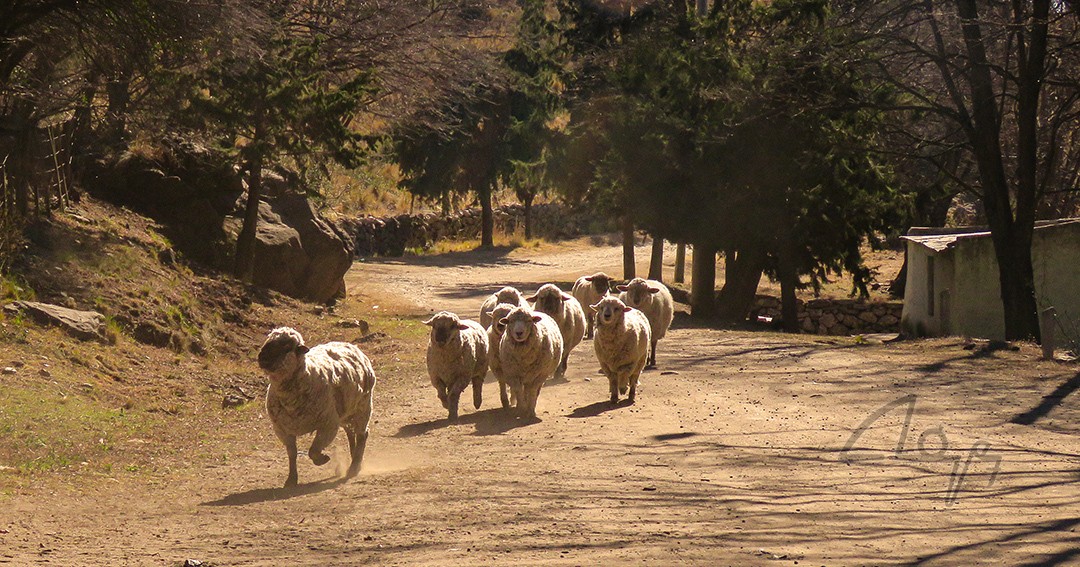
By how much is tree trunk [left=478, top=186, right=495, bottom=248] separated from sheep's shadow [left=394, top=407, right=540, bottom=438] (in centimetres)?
3378

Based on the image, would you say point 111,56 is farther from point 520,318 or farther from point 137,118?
point 520,318

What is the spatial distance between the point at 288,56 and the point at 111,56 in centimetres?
629

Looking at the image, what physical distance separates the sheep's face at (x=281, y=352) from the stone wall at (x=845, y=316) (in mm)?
22416

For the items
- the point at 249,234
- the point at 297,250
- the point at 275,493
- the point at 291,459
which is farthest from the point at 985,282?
the point at 275,493

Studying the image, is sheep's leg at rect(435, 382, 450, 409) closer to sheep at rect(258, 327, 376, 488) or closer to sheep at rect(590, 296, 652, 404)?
sheep at rect(590, 296, 652, 404)

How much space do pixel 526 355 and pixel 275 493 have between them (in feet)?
11.5

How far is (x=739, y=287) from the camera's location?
29047 mm

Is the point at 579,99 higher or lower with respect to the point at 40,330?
higher

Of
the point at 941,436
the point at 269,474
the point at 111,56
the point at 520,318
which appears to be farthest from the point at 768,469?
the point at 111,56

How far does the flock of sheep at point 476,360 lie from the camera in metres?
9.88

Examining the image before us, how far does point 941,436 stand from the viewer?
11.4 meters

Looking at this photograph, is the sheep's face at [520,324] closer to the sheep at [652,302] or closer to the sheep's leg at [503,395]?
the sheep's leg at [503,395]

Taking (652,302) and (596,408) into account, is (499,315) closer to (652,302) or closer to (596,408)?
(596,408)

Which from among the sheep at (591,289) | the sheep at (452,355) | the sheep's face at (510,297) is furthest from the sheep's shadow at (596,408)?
the sheep at (591,289)
